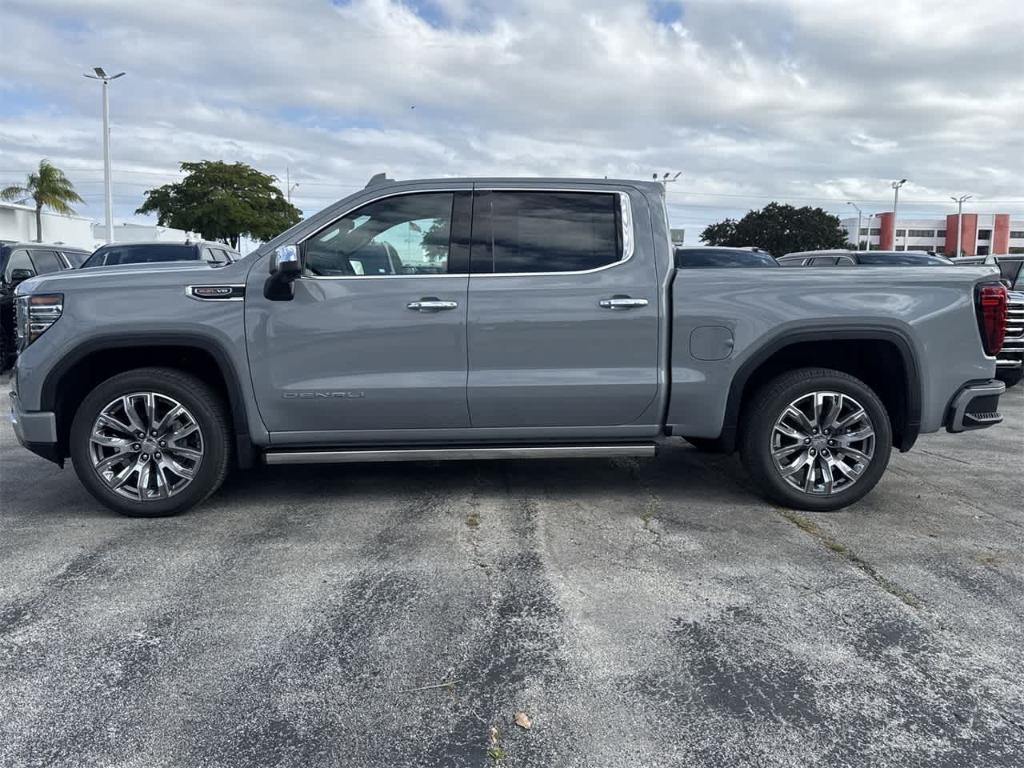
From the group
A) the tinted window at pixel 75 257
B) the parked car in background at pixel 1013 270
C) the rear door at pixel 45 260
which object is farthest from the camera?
the tinted window at pixel 75 257

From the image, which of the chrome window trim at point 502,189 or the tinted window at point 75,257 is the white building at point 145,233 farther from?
the chrome window trim at point 502,189

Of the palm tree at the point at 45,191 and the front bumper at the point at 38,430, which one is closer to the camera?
the front bumper at the point at 38,430

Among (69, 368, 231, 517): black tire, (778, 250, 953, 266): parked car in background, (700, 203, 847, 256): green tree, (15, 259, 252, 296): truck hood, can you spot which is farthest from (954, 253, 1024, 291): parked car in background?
(700, 203, 847, 256): green tree

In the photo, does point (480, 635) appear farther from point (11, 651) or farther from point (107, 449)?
point (107, 449)

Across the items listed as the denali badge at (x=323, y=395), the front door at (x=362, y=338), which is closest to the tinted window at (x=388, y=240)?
the front door at (x=362, y=338)

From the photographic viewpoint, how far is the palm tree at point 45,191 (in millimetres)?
41000

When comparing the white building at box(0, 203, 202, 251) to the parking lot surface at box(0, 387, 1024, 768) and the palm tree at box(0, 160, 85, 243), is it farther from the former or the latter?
the parking lot surface at box(0, 387, 1024, 768)

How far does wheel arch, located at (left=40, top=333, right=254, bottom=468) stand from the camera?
475 centimetres

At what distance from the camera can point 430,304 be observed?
15.8 feet

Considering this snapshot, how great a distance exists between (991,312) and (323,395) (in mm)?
3921

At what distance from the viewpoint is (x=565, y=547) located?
4449 millimetres

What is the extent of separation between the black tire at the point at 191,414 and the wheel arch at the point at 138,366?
0.12 meters

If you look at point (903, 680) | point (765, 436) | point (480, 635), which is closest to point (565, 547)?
point (480, 635)

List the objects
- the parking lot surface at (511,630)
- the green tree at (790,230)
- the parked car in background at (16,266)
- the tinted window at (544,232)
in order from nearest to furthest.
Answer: the parking lot surface at (511,630), the tinted window at (544,232), the parked car in background at (16,266), the green tree at (790,230)
